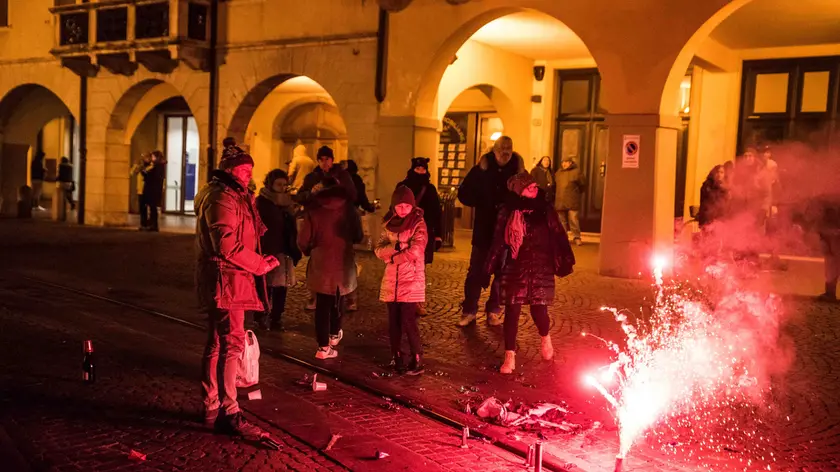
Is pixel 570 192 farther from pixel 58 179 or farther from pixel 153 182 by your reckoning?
pixel 58 179

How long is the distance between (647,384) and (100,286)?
320 inches

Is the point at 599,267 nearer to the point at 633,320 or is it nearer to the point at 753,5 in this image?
the point at 633,320

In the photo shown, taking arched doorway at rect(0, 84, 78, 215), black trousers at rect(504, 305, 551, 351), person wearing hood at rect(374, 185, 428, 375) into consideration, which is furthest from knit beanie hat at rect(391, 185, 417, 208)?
arched doorway at rect(0, 84, 78, 215)

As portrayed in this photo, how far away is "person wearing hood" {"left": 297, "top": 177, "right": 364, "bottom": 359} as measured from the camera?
25.4ft

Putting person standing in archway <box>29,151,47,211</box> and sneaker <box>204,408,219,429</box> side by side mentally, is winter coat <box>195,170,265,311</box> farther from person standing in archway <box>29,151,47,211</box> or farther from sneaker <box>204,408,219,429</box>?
person standing in archway <box>29,151,47,211</box>

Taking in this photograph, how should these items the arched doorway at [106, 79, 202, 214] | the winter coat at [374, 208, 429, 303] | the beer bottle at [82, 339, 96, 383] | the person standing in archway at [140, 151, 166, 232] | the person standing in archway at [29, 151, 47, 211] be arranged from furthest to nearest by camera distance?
the arched doorway at [106, 79, 202, 214]
the person standing in archway at [29, 151, 47, 211]
the person standing in archway at [140, 151, 166, 232]
the winter coat at [374, 208, 429, 303]
the beer bottle at [82, 339, 96, 383]

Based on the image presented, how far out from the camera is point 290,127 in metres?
25.7

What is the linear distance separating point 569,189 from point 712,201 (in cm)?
574

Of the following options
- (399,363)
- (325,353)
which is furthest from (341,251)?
(399,363)

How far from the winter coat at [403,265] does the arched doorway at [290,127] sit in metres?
17.5

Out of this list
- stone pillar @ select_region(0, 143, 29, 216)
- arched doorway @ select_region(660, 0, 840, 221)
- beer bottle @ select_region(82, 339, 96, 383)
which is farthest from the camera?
stone pillar @ select_region(0, 143, 29, 216)

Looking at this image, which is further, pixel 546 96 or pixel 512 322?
pixel 546 96

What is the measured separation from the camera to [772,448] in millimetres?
5836

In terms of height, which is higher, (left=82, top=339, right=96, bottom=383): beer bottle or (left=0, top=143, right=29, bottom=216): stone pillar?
(left=0, top=143, right=29, bottom=216): stone pillar
